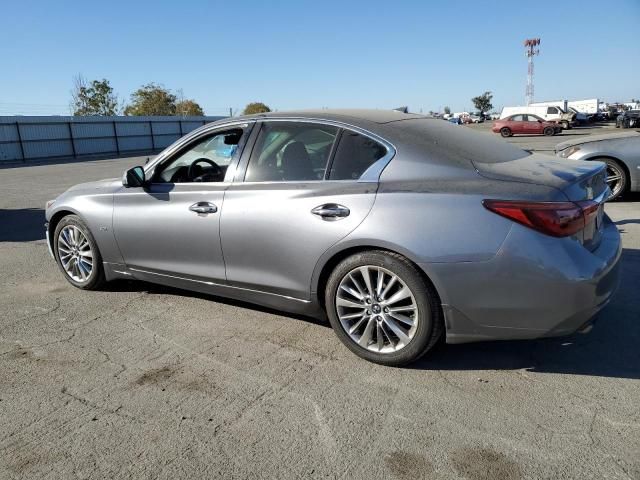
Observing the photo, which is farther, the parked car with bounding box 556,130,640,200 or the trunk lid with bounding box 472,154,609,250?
the parked car with bounding box 556,130,640,200

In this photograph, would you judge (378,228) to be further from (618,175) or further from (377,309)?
(618,175)

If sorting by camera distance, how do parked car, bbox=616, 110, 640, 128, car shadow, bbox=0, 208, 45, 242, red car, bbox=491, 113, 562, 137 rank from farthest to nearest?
red car, bbox=491, 113, 562, 137 < parked car, bbox=616, 110, 640, 128 < car shadow, bbox=0, 208, 45, 242

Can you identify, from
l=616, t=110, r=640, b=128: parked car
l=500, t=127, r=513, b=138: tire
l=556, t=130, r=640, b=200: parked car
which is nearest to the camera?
l=556, t=130, r=640, b=200: parked car

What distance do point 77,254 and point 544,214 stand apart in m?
4.10

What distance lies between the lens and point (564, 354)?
3439mm

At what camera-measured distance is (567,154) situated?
865 centimetres

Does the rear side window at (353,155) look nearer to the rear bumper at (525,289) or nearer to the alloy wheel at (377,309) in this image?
the alloy wheel at (377,309)

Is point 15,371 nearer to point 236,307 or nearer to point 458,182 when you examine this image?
point 236,307

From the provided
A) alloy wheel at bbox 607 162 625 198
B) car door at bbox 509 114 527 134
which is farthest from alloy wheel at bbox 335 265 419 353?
car door at bbox 509 114 527 134

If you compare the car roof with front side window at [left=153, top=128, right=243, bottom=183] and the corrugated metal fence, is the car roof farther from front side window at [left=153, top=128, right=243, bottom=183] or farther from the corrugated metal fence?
the corrugated metal fence

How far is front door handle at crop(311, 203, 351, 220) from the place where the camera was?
3.30 metres

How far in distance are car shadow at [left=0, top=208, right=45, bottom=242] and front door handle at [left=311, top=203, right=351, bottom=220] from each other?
5.68 m

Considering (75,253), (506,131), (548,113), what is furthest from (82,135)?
(548,113)

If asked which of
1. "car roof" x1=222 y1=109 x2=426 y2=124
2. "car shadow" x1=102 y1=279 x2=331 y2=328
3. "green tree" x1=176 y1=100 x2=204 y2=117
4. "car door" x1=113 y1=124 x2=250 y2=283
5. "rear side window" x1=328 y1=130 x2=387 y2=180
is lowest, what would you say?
"car shadow" x1=102 y1=279 x2=331 y2=328
